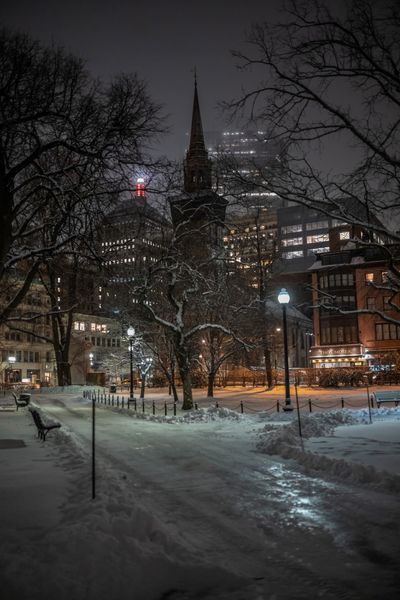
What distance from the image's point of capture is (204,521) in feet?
24.8

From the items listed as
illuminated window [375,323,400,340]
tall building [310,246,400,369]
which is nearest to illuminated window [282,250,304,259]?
tall building [310,246,400,369]

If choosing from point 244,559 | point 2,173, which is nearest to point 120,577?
point 244,559

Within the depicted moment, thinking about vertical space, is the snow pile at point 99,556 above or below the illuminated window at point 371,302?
below

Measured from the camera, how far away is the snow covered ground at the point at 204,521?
5258mm

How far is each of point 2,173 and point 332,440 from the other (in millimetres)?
11418

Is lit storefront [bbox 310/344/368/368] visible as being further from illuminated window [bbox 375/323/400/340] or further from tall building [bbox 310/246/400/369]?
illuminated window [bbox 375/323/400/340]

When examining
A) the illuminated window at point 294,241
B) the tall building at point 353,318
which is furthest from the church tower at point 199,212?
the illuminated window at point 294,241

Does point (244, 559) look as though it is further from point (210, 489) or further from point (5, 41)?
point (5, 41)

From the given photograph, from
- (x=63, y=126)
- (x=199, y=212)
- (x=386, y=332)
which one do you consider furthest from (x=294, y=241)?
(x=63, y=126)

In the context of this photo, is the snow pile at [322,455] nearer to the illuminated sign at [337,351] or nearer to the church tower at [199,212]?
the church tower at [199,212]

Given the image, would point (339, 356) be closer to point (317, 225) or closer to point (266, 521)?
point (266, 521)

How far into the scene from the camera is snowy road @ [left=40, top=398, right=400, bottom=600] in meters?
5.36

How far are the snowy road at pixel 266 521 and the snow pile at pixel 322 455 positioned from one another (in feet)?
1.63

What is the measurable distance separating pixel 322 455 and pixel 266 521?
15.8ft
